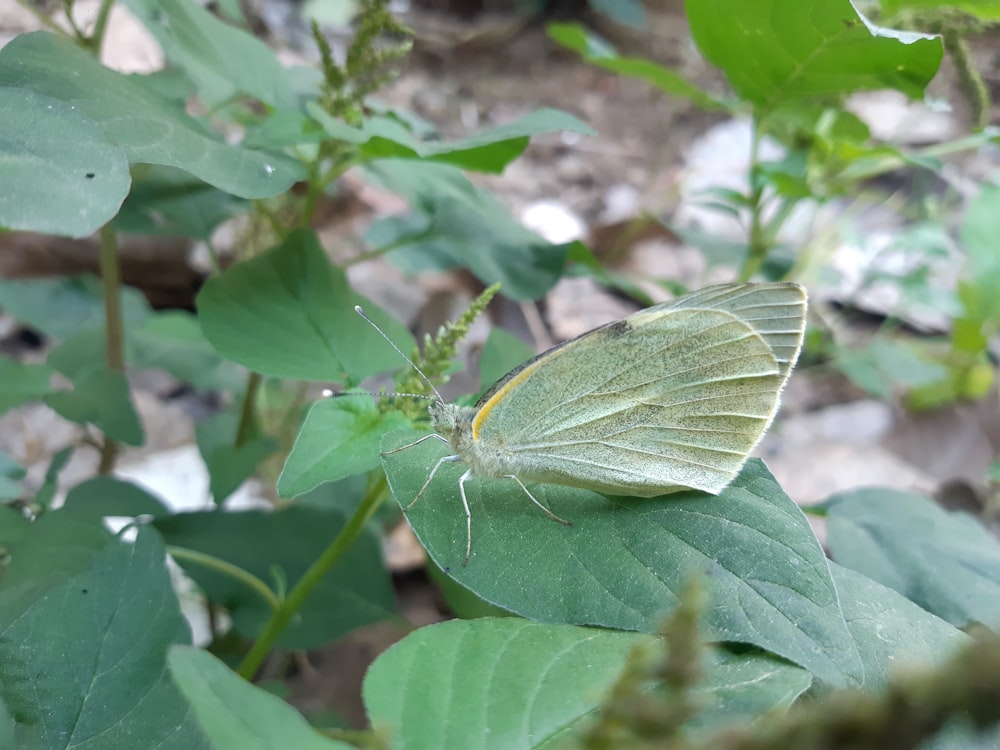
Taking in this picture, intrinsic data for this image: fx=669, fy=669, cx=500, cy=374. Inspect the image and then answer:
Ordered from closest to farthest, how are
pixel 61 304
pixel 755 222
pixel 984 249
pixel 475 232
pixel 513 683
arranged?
1. pixel 513 683
2. pixel 475 232
3. pixel 755 222
4. pixel 61 304
5. pixel 984 249

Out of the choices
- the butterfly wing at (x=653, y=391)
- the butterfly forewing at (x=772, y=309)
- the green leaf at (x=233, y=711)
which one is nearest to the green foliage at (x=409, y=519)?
the green leaf at (x=233, y=711)

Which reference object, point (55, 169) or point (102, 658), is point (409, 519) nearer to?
point (102, 658)

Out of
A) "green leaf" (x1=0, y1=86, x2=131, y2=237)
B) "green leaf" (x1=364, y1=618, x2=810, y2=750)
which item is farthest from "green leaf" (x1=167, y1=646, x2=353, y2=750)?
"green leaf" (x1=0, y1=86, x2=131, y2=237)

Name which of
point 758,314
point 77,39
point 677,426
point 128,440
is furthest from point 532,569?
point 77,39

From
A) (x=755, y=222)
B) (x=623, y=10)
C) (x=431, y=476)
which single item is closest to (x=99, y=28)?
(x=431, y=476)

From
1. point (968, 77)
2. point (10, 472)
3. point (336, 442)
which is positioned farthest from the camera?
point (968, 77)

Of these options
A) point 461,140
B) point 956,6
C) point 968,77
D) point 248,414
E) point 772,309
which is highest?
point 956,6

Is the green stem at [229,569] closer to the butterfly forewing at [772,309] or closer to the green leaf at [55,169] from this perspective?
the green leaf at [55,169]
